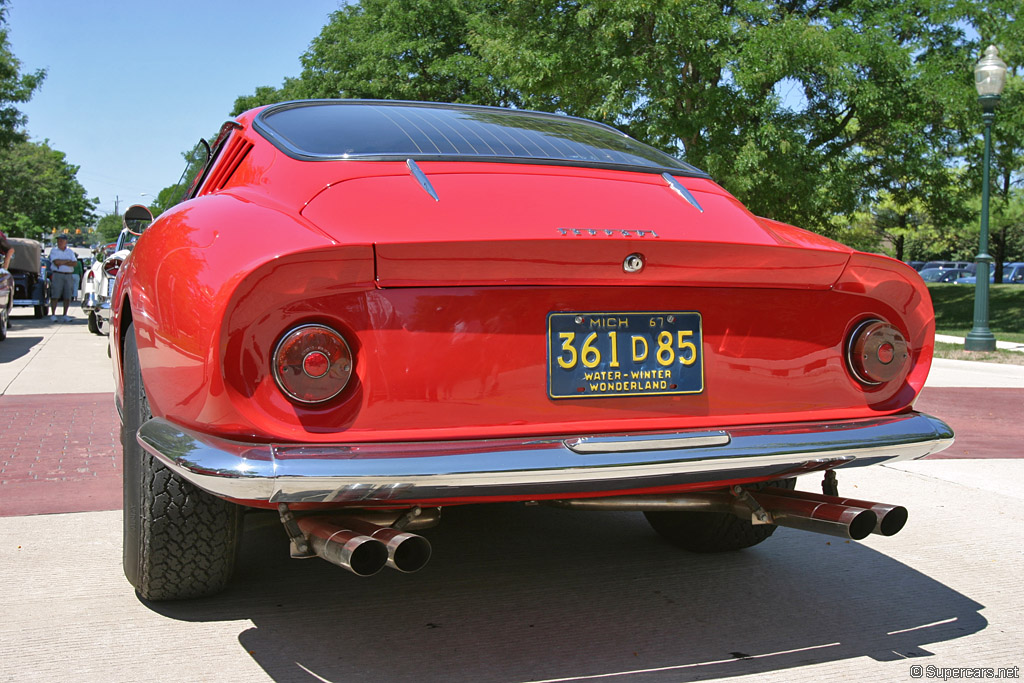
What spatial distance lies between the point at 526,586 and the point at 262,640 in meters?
0.96

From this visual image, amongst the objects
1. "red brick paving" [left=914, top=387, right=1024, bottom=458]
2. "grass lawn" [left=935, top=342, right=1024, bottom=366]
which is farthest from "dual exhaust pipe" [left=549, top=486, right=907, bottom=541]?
"grass lawn" [left=935, top=342, right=1024, bottom=366]

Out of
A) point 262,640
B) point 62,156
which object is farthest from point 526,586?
point 62,156

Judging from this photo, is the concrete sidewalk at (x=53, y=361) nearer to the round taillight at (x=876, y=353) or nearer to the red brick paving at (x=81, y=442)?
the red brick paving at (x=81, y=442)

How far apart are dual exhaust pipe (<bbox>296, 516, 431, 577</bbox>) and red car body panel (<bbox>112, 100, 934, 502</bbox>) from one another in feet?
0.76

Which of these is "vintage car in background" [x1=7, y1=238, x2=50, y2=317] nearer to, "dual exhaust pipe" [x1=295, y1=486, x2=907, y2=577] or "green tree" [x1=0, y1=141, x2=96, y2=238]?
"green tree" [x1=0, y1=141, x2=96, y2=238]

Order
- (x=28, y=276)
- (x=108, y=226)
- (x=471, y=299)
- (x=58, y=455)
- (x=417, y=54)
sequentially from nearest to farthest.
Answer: (x=471, y=299)
(x=58, y=455)
(x=28, y=276)
(x=417, y=54)
(x=108, y=226)

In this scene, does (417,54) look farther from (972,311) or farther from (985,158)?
(985,158)

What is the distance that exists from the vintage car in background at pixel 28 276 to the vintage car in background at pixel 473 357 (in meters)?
15.6

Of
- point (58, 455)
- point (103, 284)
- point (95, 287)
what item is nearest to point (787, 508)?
point (58, 455)

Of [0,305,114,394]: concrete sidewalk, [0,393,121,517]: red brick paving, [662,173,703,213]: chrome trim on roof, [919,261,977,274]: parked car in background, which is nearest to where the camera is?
[662,173,703,213]: chrome trim on roof

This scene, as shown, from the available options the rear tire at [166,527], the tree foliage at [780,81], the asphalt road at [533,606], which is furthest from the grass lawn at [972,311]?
the rear tire at [166,527]

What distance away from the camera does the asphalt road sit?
2.72 metres

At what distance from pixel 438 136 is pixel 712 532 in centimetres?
184

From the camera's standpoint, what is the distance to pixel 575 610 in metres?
3.17
